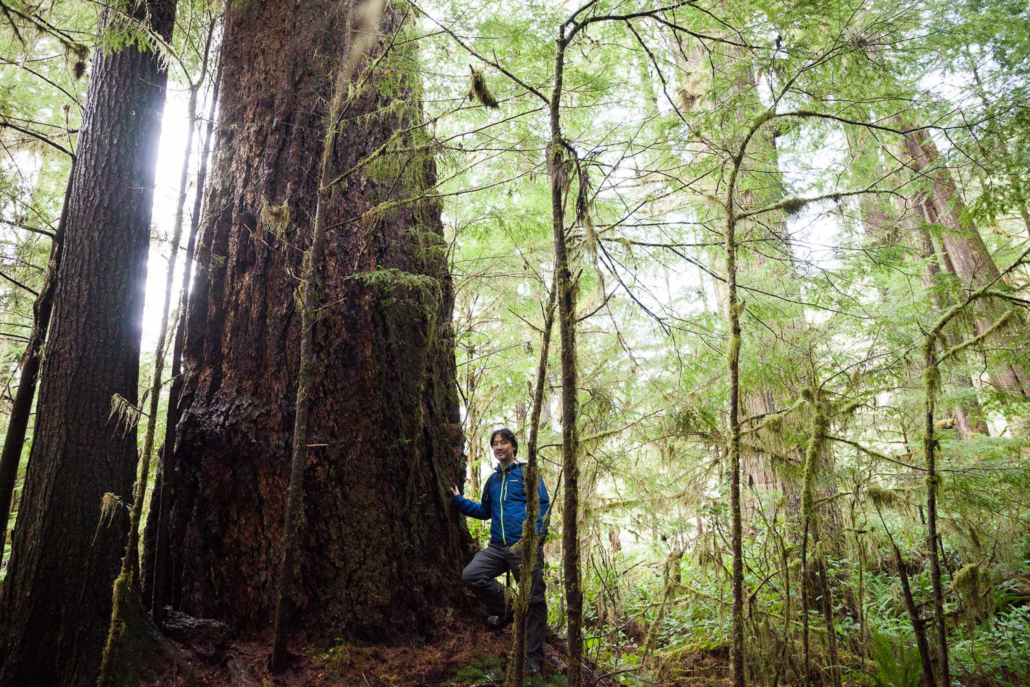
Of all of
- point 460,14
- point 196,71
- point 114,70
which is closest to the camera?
point 460,14

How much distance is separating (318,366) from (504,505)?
1905 mm

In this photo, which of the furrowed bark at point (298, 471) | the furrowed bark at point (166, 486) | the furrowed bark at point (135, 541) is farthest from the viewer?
the furrowed bark at point (166, 486)

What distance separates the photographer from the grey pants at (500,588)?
4.28 metres

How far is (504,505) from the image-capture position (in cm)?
470

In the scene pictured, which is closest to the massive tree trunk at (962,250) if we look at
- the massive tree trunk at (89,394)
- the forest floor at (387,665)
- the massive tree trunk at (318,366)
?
the massive tree trunk at (318,366)

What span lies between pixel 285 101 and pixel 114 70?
1.29 m

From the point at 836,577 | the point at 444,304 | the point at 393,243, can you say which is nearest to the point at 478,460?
the point at 444,304

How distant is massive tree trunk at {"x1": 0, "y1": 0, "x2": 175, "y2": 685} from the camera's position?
342cm

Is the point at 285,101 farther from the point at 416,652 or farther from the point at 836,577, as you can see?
the point at 836,577

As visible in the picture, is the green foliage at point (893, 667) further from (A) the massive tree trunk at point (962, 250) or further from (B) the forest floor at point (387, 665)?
(A) the massive tree trunk at point (962, 250)

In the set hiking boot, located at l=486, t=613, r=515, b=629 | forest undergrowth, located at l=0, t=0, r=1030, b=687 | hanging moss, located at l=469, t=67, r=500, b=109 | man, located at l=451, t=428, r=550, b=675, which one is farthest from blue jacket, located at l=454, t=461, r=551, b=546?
hanging moss, located at l=469, t=67, r=500, b=109

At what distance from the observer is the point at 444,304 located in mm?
5402

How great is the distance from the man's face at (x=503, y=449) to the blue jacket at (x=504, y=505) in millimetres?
61

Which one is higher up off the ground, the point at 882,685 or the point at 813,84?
the point at 813,84
